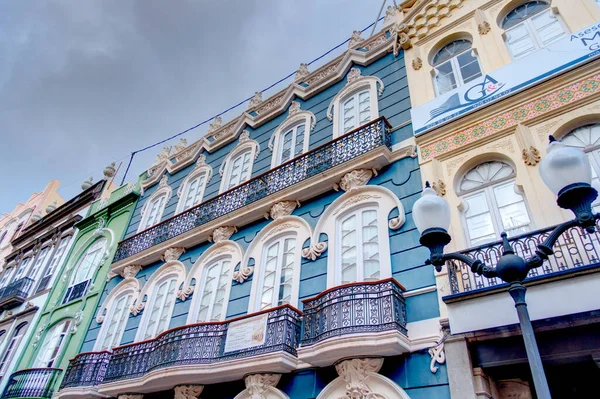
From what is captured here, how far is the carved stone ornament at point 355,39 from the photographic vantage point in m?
11.9

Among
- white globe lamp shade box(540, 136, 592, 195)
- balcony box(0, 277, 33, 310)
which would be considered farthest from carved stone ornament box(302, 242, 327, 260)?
balcony box(0, 277, 33, 310)

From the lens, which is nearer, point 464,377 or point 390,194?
point 464,377

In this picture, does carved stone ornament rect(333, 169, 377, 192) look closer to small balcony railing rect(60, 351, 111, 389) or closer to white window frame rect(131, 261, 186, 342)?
white window frame rect(131, 261, 186, 342)

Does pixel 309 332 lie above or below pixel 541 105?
below

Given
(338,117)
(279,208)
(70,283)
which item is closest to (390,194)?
(279,208)

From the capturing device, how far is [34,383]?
11664 mm

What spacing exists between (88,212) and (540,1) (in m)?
18.0

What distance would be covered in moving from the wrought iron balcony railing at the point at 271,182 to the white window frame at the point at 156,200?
1.17 meters

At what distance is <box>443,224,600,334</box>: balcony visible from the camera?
4699mm

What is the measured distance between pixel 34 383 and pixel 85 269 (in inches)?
166

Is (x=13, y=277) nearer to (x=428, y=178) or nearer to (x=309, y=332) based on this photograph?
(x=309, y=332)

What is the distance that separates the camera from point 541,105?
22.7ft

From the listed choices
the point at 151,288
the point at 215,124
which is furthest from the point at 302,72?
the point at 151,288

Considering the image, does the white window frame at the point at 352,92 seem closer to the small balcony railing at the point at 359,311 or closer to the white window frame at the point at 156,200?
the small balcony railing at the point at 359,311
